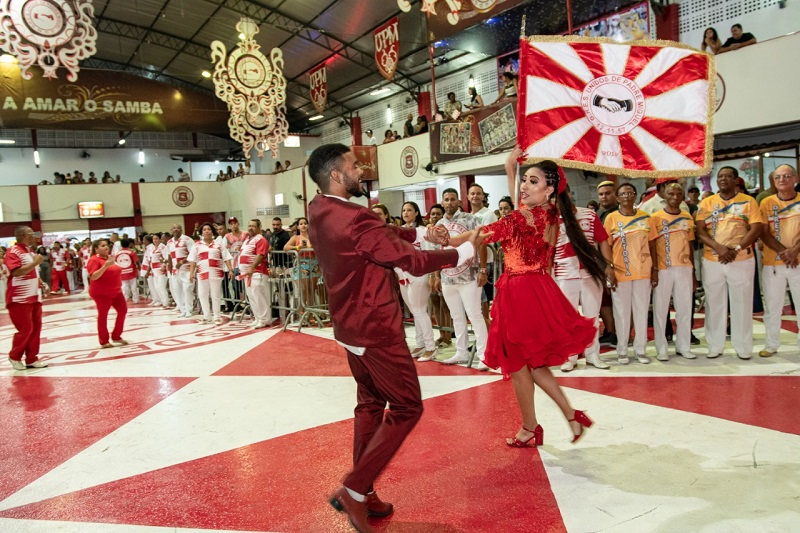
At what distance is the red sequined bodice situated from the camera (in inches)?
131

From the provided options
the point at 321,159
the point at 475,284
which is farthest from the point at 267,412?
the point at 321,159

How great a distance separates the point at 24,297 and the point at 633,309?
682cm

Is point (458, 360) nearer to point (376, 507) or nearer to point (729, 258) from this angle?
point (729, 258)

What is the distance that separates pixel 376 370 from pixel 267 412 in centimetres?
237

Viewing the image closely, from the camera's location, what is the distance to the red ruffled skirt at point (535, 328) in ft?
10.8

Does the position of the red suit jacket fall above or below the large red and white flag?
below

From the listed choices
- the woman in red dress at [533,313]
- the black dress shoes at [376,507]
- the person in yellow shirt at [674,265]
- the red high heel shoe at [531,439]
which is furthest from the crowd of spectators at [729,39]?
the black dress shoes at [376,507]

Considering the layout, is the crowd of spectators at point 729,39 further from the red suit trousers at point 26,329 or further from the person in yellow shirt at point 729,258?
the red suit trousers at point 26,329

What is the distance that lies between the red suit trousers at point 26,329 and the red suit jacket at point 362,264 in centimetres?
578

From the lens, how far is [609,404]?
4.23m

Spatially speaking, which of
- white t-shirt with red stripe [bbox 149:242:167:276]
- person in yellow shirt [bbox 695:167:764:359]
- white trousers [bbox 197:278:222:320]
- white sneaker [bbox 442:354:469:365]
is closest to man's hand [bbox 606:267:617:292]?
person in yellow shirt [bbox 695:167:764:359]

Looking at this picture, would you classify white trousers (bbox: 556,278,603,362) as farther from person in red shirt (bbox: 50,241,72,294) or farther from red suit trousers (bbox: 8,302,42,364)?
person in red shirt (bbox: 50,241,72,294)

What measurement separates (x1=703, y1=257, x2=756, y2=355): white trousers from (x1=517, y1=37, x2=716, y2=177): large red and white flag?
1763 mm

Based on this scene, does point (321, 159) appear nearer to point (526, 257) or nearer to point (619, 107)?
point (526, 257)
